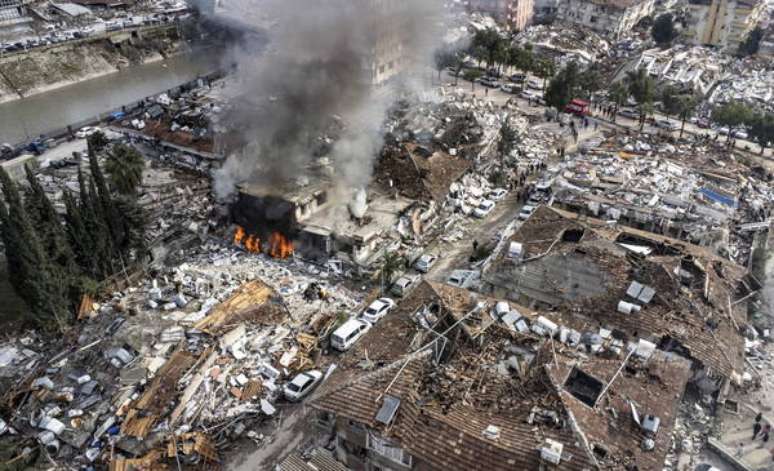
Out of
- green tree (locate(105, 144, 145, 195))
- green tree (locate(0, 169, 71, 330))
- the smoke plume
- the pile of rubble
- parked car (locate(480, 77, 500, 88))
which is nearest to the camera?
the pile of rubble

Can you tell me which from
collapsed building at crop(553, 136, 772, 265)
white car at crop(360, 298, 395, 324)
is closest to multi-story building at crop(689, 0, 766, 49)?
collapsed building at crop(553, 136, 772, 265)

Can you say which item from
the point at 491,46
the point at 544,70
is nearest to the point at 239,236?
the point at 544,70

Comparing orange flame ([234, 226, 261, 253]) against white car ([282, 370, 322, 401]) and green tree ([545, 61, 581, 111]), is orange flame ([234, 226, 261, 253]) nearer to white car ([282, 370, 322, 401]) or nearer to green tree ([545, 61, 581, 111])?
white car ([282, 370, 322, 401])

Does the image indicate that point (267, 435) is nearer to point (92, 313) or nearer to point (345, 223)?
point (92, 313)

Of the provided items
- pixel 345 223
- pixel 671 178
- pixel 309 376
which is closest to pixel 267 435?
pixel 309 376

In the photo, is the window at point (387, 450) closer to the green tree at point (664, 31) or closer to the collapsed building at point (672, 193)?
the collapsed building at point (672, 193)

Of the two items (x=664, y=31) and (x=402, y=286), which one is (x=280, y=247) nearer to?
(x=402, y=286)
